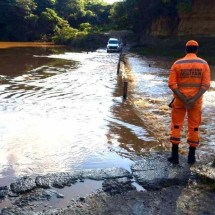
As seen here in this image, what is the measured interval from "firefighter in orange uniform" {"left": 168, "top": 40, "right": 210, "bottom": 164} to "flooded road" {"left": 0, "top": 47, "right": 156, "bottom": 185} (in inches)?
48.5

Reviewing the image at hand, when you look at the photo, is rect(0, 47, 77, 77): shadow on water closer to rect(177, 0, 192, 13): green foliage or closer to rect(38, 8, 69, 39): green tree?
rect(177, 0, 192, 13): green foliage

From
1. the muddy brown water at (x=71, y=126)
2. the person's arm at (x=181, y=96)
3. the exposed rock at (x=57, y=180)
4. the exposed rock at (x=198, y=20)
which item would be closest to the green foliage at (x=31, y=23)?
the exposed rock at (x=198, y=20)

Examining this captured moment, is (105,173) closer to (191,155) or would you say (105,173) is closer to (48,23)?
(191,155)

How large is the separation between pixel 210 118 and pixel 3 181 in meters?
6.24

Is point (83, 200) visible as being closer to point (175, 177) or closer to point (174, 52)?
point (175, 177)

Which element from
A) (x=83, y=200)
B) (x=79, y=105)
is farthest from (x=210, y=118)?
(x=83, y=200)

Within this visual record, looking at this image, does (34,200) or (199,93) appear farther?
(199,93)

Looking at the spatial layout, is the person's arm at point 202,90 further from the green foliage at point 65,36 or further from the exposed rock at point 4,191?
the green foliage at point 65,36

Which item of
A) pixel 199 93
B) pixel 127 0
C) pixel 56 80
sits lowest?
pixel 56 80

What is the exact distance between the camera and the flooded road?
6355 mm

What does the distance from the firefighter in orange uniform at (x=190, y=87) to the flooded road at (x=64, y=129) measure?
1.23 meters

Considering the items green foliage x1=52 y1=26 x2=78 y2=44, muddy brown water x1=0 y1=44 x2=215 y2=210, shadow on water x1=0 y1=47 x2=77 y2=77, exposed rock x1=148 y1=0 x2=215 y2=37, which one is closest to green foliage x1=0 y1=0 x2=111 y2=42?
green foliage x1=52 y1=26 x2=78 y2=44

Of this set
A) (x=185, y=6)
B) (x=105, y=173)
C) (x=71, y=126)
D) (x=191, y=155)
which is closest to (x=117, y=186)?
(x=105, y=173)

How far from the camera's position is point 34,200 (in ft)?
15.5
